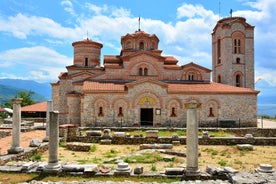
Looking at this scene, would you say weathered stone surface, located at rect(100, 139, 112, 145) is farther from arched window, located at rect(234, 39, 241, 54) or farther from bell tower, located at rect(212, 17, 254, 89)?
arched window, located at rect(234, 39, 241, 54)

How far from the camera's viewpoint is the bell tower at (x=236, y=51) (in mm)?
29859

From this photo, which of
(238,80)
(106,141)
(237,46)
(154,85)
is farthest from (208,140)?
(237,46)

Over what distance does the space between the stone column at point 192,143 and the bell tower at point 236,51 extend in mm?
23089

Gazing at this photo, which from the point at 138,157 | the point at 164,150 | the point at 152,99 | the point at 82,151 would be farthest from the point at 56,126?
the point at 152,99

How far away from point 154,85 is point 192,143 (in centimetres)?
1657

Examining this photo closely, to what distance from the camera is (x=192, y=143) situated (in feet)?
28.4

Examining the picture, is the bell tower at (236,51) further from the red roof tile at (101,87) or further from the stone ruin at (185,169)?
the stone ruin at (185,169)

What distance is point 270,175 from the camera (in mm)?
8023

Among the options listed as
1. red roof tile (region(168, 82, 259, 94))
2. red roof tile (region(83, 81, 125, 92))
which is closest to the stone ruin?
red roof tile (region(83, 81, 125, 92))

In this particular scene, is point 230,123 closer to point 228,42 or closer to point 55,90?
point 228,42

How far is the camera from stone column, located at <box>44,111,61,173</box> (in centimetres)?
896

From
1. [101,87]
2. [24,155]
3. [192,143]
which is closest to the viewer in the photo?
[192,143]

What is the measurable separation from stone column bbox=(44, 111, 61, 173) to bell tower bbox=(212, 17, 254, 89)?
24.7 metres

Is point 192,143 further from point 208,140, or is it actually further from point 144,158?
point 208,140
